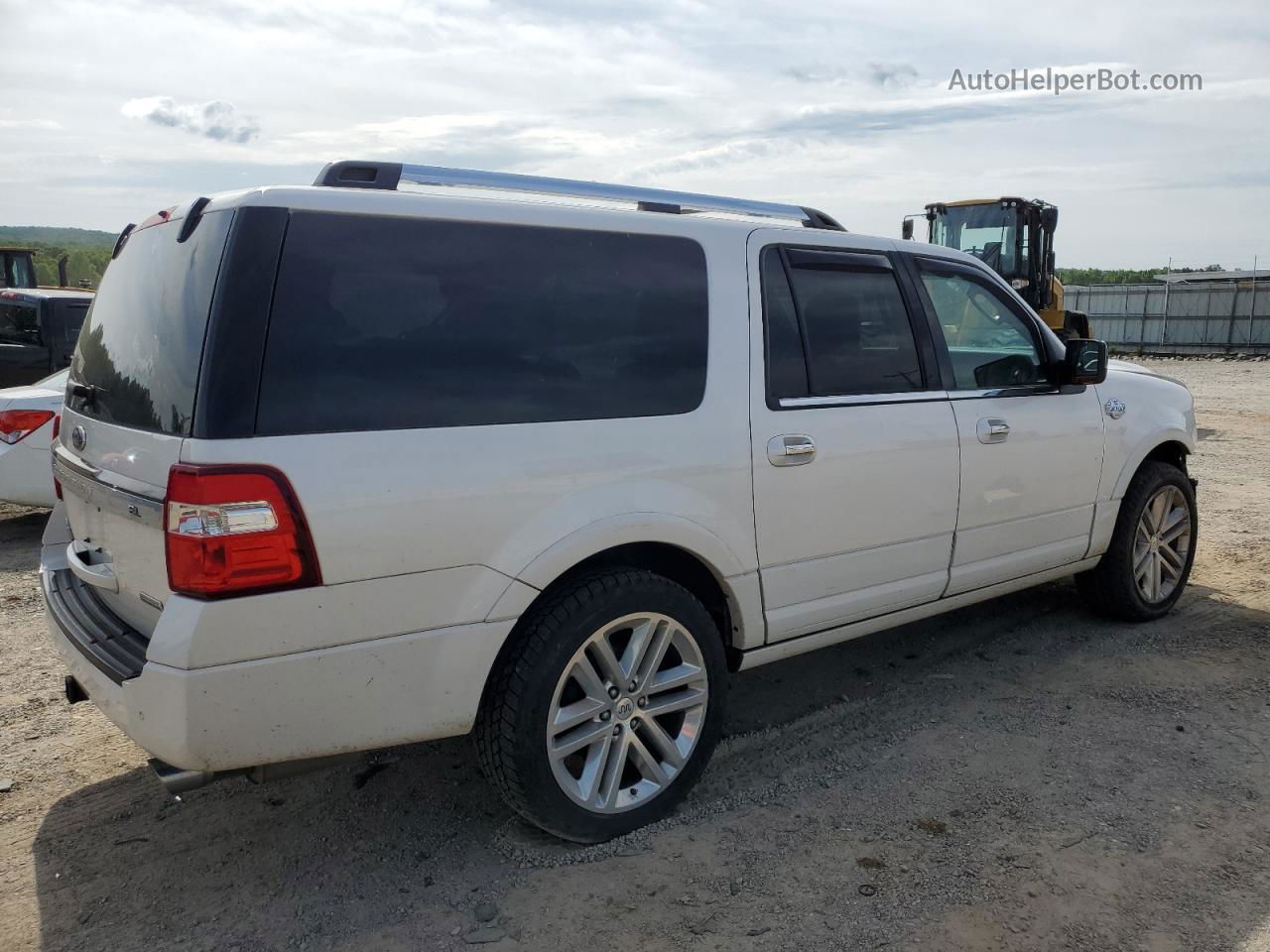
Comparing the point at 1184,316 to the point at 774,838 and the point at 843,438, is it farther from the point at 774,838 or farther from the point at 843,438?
the point at 774,838

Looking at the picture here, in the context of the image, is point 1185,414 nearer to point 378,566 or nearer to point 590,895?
point 590,895

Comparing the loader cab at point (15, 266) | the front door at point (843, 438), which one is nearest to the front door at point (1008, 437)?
the front door at point (843, 438)

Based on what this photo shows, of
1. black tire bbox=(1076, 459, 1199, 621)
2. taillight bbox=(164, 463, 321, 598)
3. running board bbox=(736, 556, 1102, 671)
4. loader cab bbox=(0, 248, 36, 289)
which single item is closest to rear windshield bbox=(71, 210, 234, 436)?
taillight bbox=(164, 463, 321, 598)

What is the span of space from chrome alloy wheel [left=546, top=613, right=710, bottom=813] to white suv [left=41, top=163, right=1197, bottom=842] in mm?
11

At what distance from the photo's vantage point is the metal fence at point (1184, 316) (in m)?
28.6

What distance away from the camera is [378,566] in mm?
2648

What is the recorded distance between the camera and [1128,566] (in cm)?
512

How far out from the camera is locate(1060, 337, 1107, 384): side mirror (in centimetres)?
449

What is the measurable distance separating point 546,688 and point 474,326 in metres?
1.04

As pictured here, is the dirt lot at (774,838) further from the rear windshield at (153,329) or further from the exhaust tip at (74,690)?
the rear windshield at (153,329)

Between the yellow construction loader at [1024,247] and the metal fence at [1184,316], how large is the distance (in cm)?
1312

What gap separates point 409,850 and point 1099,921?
1998 mm

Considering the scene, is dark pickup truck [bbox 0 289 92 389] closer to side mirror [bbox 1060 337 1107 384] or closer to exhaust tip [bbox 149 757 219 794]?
exhaust tip [bbox 149 757 219 794]

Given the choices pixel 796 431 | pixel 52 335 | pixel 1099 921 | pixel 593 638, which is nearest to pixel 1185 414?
pixel 796 431
